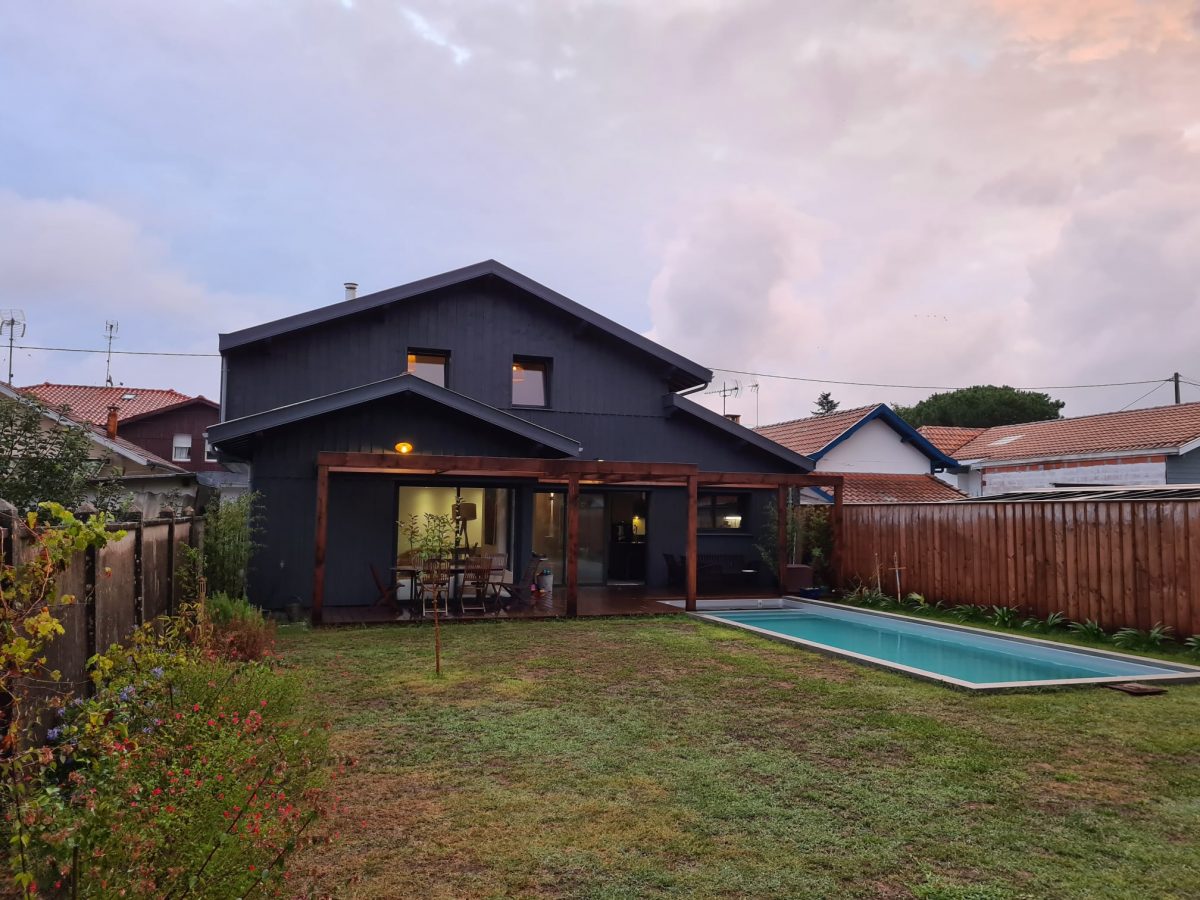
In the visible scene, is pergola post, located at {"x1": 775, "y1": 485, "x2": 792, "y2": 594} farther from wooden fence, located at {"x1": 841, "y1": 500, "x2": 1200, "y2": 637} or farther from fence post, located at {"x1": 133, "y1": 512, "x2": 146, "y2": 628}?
fence post, located at {"x1": 133, "y1": 512, "x2": 146, "y2": 628}

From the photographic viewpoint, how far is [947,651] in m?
10.5

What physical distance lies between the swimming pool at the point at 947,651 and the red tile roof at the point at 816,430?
8546 mm

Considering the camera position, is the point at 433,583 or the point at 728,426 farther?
the point at 728,426

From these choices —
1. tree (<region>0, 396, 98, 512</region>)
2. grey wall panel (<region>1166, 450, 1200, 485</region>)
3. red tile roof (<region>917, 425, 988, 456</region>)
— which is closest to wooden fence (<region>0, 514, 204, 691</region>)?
tree (<region>0, 396, 98, 512</region>)

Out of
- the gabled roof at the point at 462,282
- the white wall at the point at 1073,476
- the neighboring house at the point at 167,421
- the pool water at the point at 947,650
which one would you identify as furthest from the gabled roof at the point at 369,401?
the neighboring house at the point at 167,421

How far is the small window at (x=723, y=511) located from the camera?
17.0m

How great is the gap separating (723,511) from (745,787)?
12.5 m

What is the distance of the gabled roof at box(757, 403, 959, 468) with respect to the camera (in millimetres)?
21797

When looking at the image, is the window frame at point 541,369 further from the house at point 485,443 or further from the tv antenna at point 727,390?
the tv antenna at point 727,390

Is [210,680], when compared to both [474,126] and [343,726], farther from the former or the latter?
[474,126]

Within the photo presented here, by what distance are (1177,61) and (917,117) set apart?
4.09 metres

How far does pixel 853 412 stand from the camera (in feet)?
74.6

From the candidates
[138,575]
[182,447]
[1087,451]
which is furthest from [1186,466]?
[182,447]

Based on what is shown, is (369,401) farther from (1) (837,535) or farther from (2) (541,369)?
(1) (837,535)
